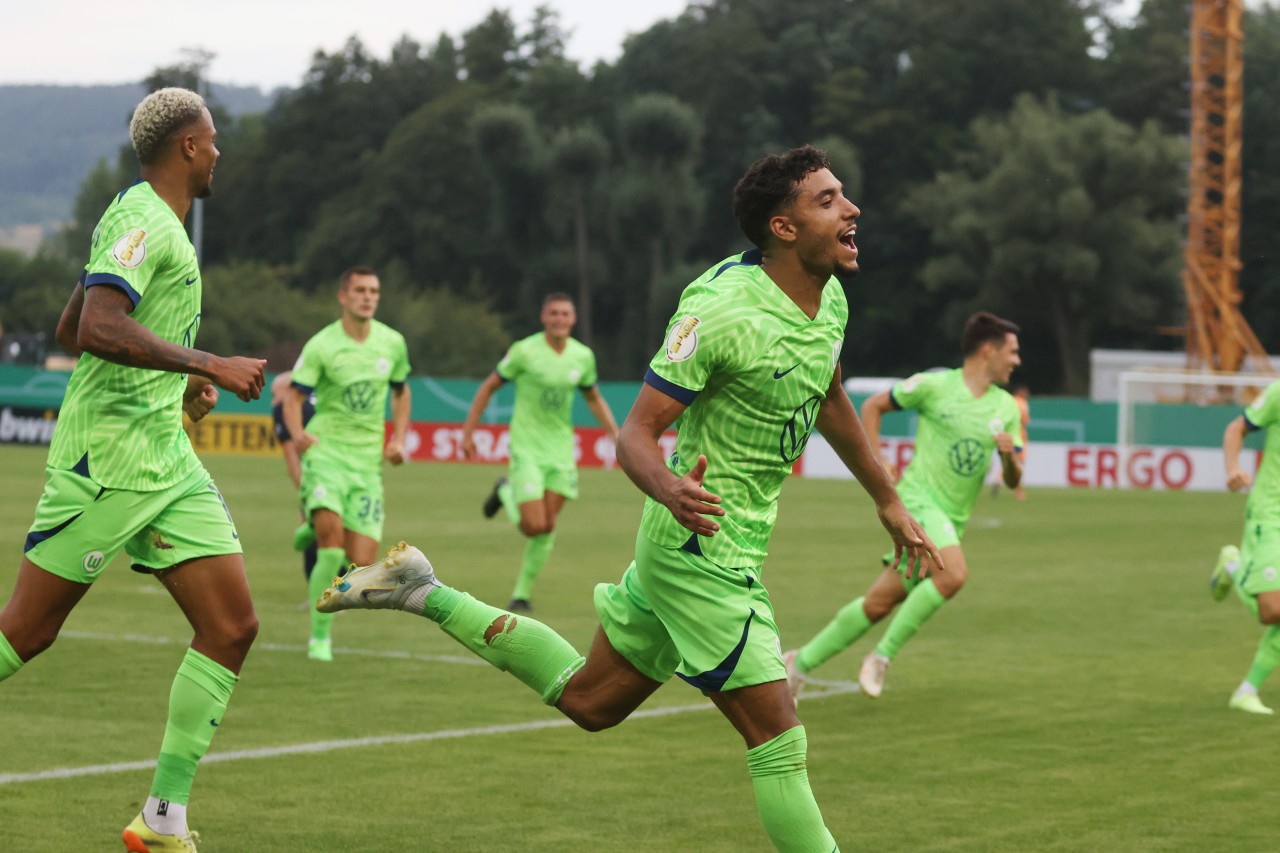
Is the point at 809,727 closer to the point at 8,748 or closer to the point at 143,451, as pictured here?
the point at 8,748

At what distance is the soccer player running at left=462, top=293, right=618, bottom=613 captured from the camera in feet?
49.2

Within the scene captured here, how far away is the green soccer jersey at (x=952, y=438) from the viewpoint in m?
10.7

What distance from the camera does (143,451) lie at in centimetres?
623

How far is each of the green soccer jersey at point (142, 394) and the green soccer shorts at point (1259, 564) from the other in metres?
6.24

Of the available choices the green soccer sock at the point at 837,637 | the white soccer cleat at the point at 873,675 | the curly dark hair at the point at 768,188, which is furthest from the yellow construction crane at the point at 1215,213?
the curly dark hair at the point at 768,188

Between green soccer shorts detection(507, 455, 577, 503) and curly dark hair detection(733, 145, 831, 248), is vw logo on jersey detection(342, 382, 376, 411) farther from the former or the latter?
curly dark hair detection(733, 145, 831, 248)

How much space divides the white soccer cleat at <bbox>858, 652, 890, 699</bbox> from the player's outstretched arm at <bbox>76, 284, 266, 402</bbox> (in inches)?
206

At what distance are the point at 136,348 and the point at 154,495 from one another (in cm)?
66

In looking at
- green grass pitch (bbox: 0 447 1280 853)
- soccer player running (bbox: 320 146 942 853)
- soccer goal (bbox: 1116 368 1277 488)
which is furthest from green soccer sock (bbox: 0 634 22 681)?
soccer goal (bbox: 1116 368 1277 488)

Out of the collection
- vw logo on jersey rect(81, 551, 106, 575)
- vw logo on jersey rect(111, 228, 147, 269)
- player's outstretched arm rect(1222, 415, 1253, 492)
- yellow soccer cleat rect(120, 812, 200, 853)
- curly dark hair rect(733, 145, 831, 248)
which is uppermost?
curly dark hair rect(733, 145, 831, 248)

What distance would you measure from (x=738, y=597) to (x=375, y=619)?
29.0 ft

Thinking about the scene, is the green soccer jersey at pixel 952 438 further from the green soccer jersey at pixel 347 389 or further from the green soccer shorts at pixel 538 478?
the green soccer shorts at pixel 538 478

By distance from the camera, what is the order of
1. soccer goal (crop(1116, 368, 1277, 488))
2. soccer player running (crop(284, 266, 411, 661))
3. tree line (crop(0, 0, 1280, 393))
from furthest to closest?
1. tree line (crop(0, 0, 1280, 393))
2. soccer goal (crop(1116, 368, 1277, 488))
3. soccer player running (crop(284, 266, 411, 661))

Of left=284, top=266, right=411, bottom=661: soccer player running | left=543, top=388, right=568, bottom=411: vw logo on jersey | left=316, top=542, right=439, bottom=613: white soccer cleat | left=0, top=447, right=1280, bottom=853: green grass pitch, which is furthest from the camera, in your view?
left=543, top=388, right=568, bottom=411: vw logo on jersey
